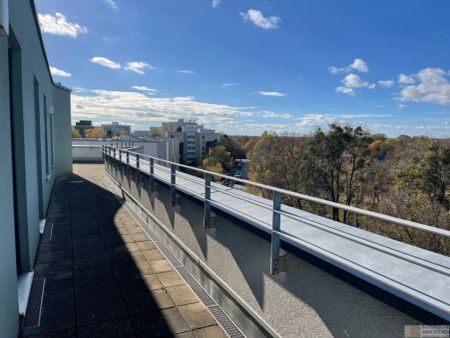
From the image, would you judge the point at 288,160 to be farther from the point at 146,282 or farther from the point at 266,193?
the point at 146,282

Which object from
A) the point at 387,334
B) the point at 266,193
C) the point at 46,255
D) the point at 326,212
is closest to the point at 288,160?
the point at 266,193

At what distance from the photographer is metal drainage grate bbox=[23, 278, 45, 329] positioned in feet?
12.4

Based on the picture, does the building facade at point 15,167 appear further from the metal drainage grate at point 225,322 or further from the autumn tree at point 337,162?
the autumn tree at point 337,162

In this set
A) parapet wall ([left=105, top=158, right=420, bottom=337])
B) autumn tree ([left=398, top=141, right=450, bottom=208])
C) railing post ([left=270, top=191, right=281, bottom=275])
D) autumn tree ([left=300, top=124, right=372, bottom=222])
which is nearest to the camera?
parapet wall ([left=105, top=158, right=420, bottom=337])

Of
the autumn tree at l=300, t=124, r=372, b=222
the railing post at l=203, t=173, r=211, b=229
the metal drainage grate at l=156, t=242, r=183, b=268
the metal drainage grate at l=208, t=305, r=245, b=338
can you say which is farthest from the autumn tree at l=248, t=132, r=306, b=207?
the metal drainage grate at l=208, t=305, r=245, b=338

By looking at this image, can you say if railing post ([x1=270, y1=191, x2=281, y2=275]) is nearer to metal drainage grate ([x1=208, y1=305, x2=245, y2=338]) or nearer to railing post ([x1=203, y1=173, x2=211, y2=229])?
metal drainage grate ([x1=208, y1=305, x2=245, y2=338])

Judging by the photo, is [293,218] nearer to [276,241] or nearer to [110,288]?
[276,241]

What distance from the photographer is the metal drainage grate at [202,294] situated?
12.4 feet

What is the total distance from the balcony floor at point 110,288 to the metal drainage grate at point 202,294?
0.08 metres

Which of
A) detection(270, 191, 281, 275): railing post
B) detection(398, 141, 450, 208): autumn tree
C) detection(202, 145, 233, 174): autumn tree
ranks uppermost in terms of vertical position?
detection(270, 191, 281, 275): railing post

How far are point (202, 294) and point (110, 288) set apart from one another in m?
1.34

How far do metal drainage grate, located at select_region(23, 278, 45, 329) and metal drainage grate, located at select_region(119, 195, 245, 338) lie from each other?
6.52ft

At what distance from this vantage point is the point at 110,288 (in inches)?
182

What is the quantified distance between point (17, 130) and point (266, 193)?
32402mm
